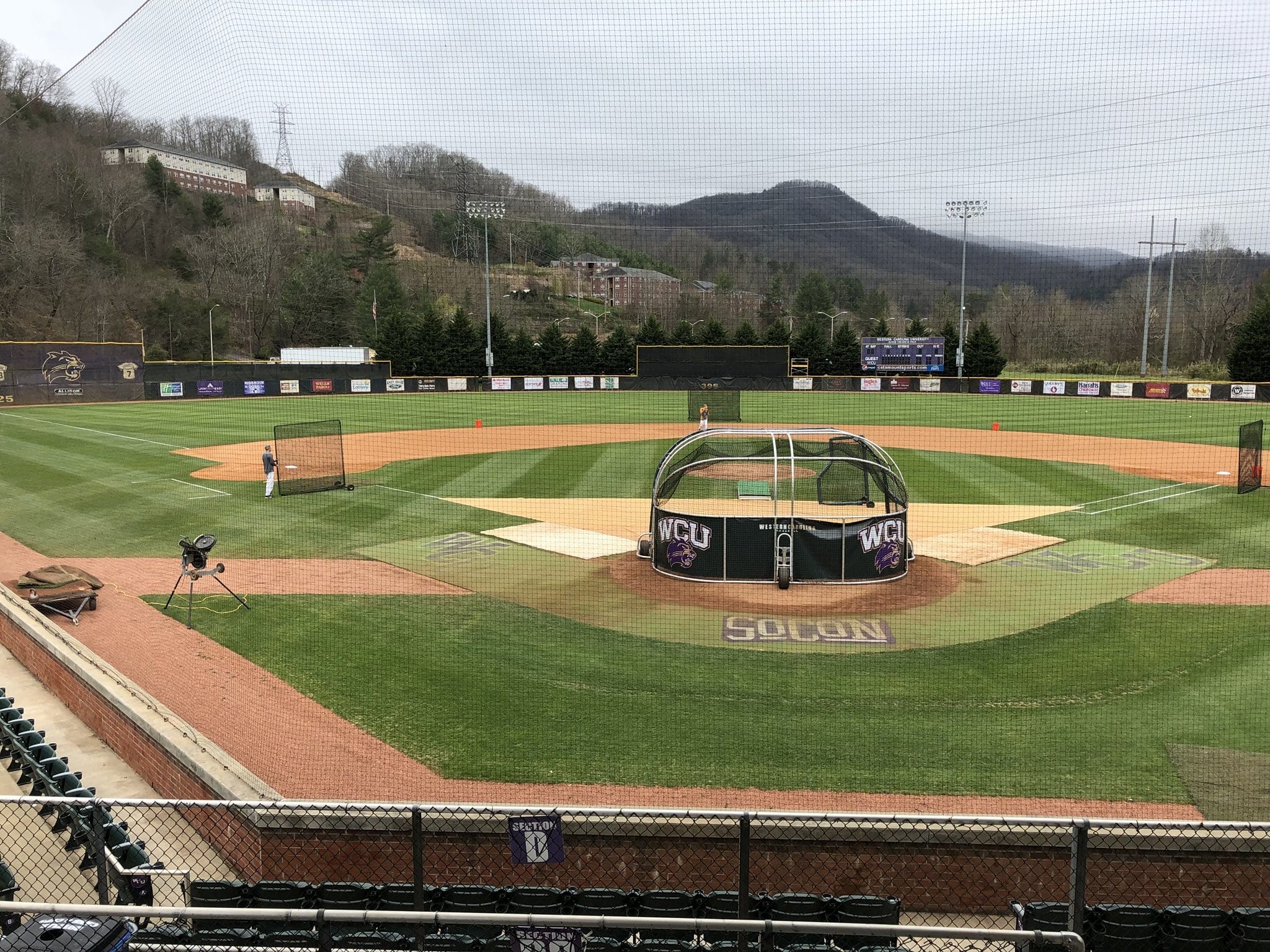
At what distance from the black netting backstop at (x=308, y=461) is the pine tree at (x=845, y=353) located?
38492mm

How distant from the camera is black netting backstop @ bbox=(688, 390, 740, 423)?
40.5 meters

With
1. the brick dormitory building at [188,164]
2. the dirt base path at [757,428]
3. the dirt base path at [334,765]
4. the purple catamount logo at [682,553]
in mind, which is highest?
the brick dormitory building at [188,164]

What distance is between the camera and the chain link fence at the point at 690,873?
17.3 feet

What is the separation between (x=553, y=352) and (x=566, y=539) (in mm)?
46749

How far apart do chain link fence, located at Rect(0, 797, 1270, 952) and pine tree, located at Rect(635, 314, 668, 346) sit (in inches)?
→ 2203

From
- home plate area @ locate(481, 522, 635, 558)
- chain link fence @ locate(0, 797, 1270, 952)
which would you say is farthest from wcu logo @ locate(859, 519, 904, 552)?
chain link fence @ locate(0, 797, 1270, 952)

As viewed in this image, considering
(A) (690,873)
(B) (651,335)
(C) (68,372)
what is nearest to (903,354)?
(B) (651,335)

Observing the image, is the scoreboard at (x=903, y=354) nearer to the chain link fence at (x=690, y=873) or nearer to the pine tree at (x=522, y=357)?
the pine tree at (x=522, y=357)

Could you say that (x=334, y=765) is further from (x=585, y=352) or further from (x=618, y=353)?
(x=585, y=352)

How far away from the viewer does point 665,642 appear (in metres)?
11.5

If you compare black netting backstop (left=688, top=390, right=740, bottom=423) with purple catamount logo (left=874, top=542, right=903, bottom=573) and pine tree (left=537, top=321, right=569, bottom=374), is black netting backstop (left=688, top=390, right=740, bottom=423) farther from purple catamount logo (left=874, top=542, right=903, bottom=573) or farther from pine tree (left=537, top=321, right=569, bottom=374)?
purple catamount logo (left=874, top=542, right=903, bottom=573)

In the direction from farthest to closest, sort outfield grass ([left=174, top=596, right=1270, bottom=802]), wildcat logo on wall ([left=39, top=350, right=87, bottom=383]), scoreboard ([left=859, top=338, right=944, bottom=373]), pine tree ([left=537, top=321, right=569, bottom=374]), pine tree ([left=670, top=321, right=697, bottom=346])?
pine tree ([left=537, top=321, right=569, bottom=374]) < pine tree ([left=670, top=321, right=697, bottom=346]) < scoreboard ([left=859, top=338, right=944, bottom=373]) < wildcat logo on wall ([left=39, top=350, right=87, bottom=383]) < outfield grass ([left=174, top=596, right=1270, bottom=802])

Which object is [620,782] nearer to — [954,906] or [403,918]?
[954,906]

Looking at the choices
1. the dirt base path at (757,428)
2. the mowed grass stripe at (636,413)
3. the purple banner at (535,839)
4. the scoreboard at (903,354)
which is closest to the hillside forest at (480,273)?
the scoreboard at (903,354)
